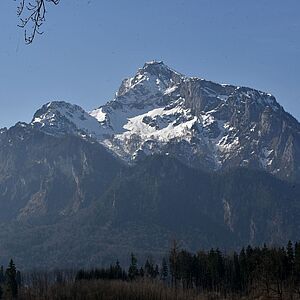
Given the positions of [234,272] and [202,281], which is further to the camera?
[202,281]

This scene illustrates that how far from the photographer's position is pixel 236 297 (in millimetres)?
142750

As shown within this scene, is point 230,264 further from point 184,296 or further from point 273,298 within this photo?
point 273,298

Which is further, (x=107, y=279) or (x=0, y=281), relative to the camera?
(x=0, y=281)

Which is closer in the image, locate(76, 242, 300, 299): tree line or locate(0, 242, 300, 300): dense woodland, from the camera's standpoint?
locate(76, 242, 300, 299): tree line

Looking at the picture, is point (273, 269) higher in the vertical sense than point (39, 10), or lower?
lower

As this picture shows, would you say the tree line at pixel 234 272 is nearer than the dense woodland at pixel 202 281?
Yes

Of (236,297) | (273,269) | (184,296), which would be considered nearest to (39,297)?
(184,296)

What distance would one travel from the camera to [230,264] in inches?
6816

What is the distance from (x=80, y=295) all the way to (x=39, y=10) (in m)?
121

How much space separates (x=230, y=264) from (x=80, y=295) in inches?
1689

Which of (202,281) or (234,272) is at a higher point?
(234,272)

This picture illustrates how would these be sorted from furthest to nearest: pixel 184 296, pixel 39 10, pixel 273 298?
pixel 184 296 < pixel 273 298 < pixel 39 10

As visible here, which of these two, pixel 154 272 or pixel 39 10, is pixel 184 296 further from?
pixel 39 10

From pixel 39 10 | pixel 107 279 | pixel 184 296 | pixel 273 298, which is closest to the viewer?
pixel 39 10
